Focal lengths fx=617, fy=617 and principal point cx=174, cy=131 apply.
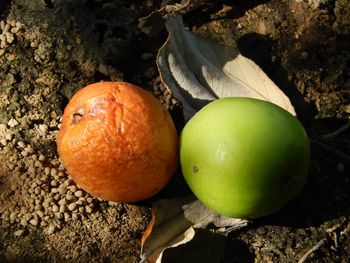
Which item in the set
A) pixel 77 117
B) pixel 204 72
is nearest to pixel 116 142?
pixel 77 117

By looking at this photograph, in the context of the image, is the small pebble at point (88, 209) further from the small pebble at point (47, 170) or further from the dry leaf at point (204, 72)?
the dry leaf at point (204, 72)

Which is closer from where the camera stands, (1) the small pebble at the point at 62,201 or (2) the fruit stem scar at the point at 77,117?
(2) the fruit stem scar at the point at 77,117

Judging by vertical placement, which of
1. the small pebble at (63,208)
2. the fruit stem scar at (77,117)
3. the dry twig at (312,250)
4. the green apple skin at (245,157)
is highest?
the fruit stem scar at (77,117)

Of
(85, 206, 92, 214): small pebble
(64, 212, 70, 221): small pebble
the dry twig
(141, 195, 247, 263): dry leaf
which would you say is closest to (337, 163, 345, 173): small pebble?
the dry twig

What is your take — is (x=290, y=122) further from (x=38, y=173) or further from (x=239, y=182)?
(x=38, y=173)

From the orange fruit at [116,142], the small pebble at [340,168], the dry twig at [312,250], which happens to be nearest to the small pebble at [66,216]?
the orange fruit at [116,142]

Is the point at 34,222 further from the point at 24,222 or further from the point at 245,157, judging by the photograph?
the point at 245,157

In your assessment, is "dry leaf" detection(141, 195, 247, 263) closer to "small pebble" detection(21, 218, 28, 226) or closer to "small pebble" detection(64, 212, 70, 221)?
"small pebble" detection(64, 212, 70, 221)
